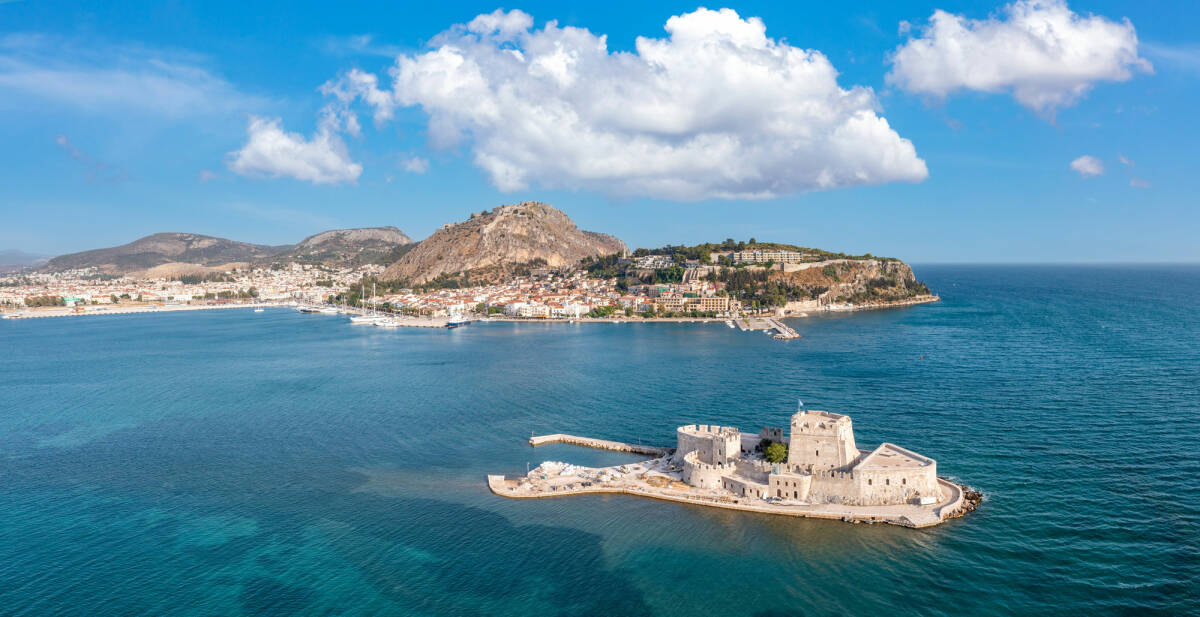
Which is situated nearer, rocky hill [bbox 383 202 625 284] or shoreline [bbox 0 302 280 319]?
shoreline [bbox 0 302 280 319]

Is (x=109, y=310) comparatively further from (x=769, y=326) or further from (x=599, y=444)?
(x=599, y=444)

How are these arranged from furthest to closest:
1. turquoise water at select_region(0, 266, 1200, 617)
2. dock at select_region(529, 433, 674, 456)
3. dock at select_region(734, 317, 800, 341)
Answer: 1. dock at select_region(734, 317, 800, 341)
2. dock at select_region(529, 433, 674, 456)
3. turquoise water at select_region(0, 266, 1200, 617)

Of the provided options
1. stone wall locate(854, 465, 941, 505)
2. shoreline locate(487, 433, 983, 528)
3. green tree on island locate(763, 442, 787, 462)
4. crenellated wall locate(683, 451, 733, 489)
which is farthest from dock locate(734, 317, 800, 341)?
stone wall locate(854, 465, 941, 505)

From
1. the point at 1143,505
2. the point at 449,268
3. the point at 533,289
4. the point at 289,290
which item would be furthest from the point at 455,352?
the point at 289,290

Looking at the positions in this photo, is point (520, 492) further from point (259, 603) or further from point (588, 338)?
point (588, 338)

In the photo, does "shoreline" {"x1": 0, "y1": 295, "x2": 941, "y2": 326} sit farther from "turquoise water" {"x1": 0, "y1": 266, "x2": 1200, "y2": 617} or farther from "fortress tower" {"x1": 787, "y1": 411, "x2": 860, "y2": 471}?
"fortress tower" {"x1": 787, "y1": 411, "x2": 860, "y2": 471}

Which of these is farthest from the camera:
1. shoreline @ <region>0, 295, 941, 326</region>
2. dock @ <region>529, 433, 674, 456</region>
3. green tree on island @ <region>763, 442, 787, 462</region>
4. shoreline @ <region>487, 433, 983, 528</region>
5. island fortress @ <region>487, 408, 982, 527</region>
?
shoreline @ <region>0, 295, 941, 326</region>
